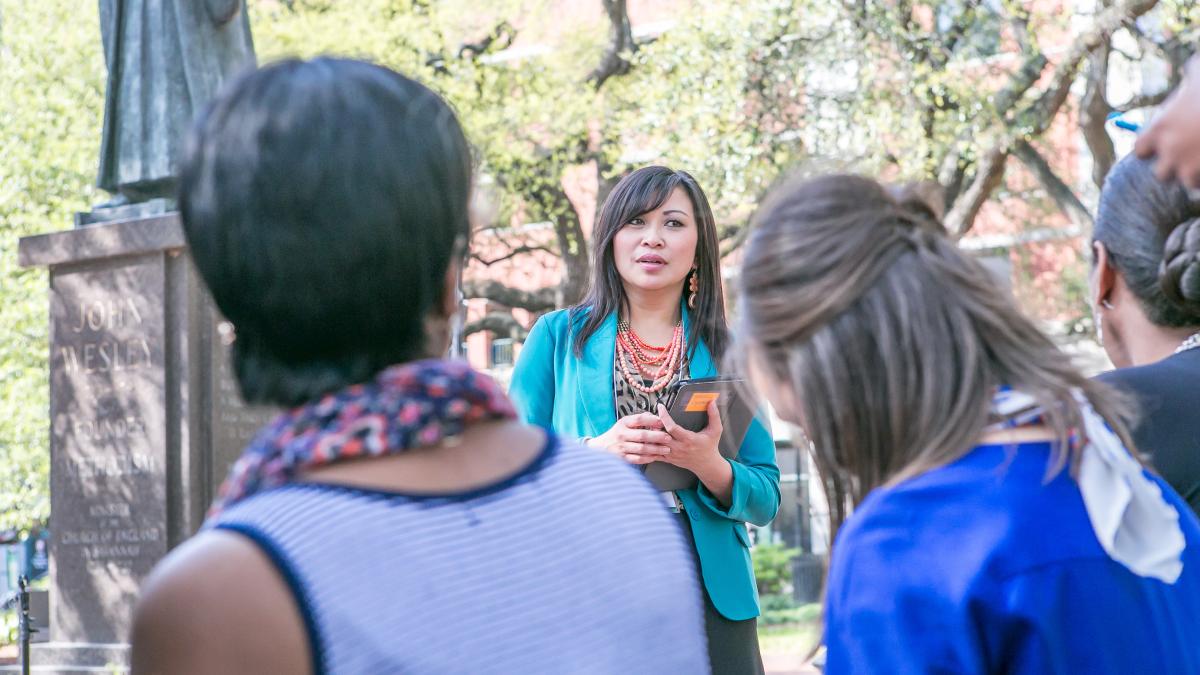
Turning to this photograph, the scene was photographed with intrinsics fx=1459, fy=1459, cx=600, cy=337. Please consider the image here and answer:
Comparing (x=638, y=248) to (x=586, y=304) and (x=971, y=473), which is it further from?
(x=971, y=473)

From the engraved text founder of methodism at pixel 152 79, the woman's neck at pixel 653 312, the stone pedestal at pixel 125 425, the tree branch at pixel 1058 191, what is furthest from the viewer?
the tree branch at pixel 1058 191

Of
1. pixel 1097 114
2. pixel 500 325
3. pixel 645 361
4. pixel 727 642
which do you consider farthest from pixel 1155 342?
pixel 500 325

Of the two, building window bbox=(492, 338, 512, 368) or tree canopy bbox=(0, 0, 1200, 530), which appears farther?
building window bbox=(492, 338, 512, 368)

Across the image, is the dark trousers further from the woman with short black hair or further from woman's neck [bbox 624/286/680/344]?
the woman with short black hair

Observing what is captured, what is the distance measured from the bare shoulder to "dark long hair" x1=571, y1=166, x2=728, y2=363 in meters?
2.68

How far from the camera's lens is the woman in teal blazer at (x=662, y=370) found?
3.53 m

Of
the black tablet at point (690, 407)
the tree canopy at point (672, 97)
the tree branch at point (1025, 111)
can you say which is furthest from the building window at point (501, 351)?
the black tablet at point (690, 407)

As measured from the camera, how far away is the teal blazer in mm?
3559

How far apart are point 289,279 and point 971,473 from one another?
71 cm

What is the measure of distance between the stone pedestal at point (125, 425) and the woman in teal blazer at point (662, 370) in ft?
11.6

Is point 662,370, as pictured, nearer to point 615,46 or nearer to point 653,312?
point 653,312

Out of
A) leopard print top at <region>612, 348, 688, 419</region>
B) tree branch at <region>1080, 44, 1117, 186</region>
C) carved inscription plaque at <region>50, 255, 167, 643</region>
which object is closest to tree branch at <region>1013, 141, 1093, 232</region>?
tree branch at <region>1080, 44, 1117, 186</region>

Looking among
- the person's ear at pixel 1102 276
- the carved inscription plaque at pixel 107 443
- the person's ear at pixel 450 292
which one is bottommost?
the carved inscription plaque at pixel 107 443

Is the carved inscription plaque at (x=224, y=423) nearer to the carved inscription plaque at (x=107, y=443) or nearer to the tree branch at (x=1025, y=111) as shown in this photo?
the carved inscription plaque at (x=107, y=443)
